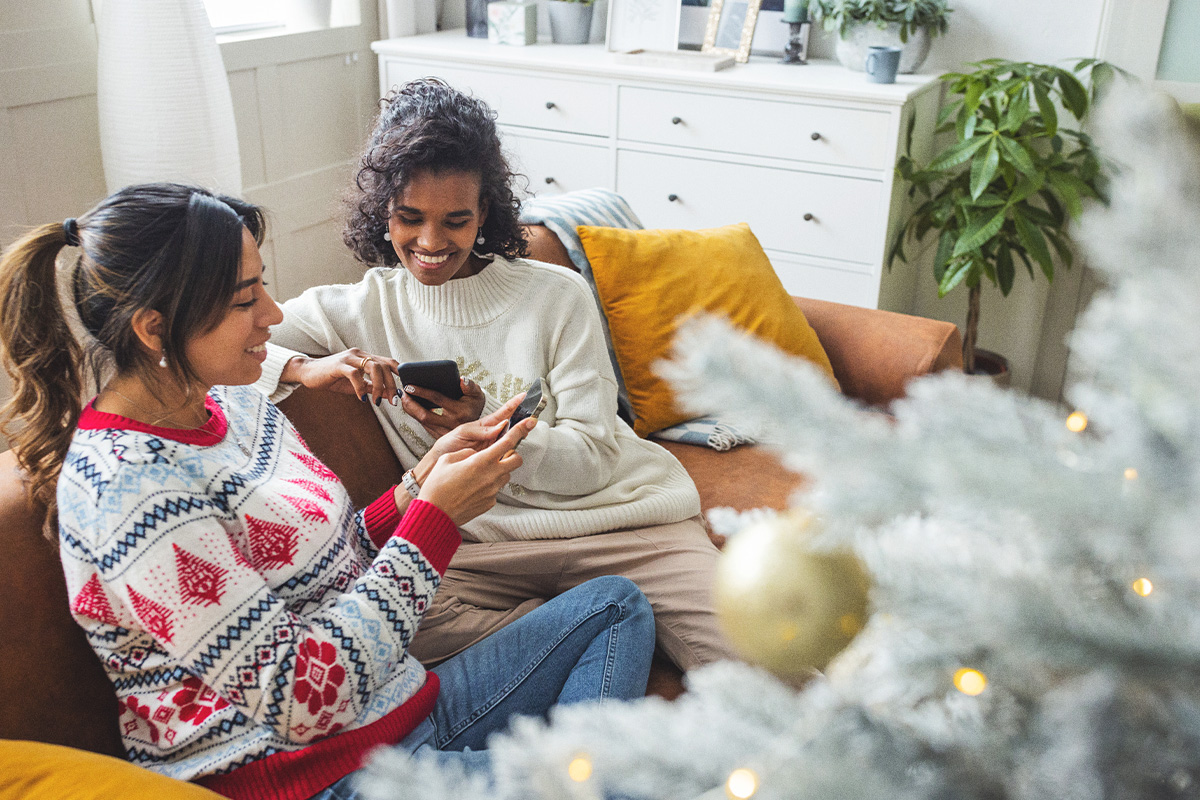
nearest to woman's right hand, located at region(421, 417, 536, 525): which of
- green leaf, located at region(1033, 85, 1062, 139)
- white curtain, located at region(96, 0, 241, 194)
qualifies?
white curtain, located at region(96, 0, 241, 194)

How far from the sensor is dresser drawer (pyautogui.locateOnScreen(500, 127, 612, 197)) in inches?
119

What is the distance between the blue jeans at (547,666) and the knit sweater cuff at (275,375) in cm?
45

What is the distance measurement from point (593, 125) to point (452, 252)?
168 cm

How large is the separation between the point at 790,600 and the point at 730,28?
274 cm

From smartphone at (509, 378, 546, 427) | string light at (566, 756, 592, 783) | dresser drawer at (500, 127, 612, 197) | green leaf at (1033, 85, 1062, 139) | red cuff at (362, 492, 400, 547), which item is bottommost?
red cuff at (362, 492, 400, 547)

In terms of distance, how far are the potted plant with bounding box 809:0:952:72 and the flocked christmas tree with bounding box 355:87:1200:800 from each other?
2668 mm

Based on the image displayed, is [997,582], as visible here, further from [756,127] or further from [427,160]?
[756,127]

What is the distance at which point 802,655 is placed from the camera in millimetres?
705

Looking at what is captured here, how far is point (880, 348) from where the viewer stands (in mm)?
2029

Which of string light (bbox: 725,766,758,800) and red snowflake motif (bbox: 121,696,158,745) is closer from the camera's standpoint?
string light (bbox: 725,766,758,800)

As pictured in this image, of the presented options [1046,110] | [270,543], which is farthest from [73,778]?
[1046,110]

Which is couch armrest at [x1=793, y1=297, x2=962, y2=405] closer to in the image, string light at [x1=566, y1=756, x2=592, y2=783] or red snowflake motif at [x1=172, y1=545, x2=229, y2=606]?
red snowflake motif at [x1=172, y1=545, x2=229, y2=606]

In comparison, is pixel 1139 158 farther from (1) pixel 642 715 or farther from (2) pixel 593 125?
(2) pixel 593 125

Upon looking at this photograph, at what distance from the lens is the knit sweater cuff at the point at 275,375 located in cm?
135
